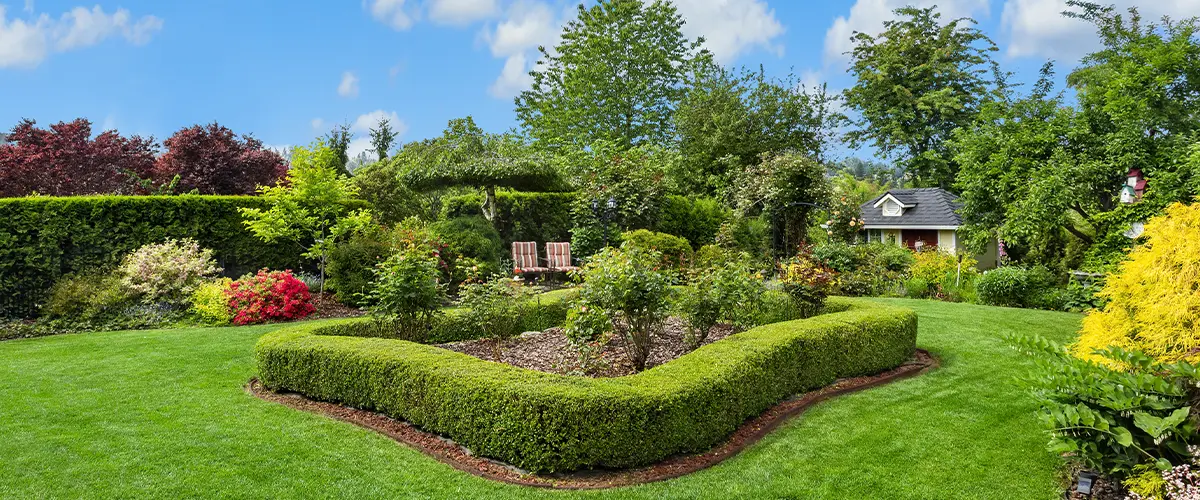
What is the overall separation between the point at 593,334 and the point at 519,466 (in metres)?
1.80

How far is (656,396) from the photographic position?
3980 mm

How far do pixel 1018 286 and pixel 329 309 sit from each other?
1118cm

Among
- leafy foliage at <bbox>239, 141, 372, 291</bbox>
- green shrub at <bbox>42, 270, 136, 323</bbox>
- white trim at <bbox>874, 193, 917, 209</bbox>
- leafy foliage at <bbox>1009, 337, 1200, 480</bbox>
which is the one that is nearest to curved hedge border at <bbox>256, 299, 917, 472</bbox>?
leafy foliage at <bbox>1009, 337, 1200, 480</bbox>

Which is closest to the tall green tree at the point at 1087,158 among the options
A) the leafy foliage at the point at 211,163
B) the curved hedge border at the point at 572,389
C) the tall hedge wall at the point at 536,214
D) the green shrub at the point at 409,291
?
the curved hedge border at the point at 572,389

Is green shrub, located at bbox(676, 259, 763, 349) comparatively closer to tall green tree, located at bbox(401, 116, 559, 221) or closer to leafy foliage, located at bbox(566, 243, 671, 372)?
leafy foliage, located at bbox(566, 243, 671, 372)

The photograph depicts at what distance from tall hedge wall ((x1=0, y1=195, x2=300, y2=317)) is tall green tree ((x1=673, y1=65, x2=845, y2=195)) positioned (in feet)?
49.5

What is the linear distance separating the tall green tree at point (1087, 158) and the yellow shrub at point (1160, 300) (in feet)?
20.9

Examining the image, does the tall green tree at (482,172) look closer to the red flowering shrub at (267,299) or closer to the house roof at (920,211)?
the red flowering shrub at (267,299)

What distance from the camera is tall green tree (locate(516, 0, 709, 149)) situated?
27688 mm

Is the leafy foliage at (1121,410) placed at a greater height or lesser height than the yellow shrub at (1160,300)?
lesser

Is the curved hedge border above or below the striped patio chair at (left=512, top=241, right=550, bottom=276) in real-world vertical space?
below

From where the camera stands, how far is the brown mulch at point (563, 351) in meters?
5.68

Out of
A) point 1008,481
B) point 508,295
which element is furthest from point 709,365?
point 508,295

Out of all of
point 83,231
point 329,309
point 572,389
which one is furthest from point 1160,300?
point 83,231
